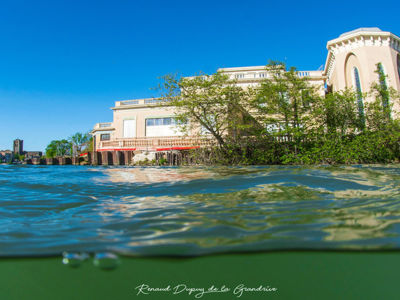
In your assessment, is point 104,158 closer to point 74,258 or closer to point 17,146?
point 74,258

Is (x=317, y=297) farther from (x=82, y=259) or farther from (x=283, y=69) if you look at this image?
(x=283, y=69)

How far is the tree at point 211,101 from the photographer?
52.2ft

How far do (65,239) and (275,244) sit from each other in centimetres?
182

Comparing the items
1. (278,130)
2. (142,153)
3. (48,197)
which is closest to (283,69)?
(278,130)

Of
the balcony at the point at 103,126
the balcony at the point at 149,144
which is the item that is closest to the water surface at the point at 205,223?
the balcony at the point at 149,144

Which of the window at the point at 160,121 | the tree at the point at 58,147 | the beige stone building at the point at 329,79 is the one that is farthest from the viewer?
the tree at the point at 58,147

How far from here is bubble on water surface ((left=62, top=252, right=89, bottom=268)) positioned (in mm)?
1886

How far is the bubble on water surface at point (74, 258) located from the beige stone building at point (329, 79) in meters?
15.9

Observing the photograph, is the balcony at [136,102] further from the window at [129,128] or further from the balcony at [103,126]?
the balcony at [103,126]

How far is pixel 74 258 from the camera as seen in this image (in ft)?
6.25

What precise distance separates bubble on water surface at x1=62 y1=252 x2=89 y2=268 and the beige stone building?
15.9m

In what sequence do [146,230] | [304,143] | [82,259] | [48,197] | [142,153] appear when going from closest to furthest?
[82,259], [146,230], [48,197], [304,143], [142,153]

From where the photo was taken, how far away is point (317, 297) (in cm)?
215

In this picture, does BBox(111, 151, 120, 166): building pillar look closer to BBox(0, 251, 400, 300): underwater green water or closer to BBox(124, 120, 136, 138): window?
BBox(124, 120, 136, 138): window
